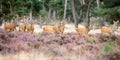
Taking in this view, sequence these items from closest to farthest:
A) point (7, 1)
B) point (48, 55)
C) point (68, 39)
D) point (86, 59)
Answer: point (86, 59), point (48, 55), point (68, 39), point (7, 1)

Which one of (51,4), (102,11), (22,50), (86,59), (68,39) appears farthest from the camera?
(51,4)

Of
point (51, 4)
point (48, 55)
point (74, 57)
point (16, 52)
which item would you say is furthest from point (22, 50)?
point (51, 4)

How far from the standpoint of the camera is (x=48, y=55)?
12305mm

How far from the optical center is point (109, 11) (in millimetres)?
14352

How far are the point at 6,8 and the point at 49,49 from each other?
1008cm

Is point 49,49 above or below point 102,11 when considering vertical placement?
below

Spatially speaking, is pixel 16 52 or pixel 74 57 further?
pixel 16 52

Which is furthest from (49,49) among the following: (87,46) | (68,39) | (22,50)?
(68,39)

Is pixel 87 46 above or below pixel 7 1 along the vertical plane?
below

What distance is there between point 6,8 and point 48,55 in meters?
11.5

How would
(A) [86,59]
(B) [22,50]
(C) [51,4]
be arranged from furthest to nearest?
(C) [51,4], (B) [22,50], (A) [86,59]

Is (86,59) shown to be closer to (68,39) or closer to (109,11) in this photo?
(109,11)

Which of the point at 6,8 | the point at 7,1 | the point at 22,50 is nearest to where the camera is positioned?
the point at 22,50

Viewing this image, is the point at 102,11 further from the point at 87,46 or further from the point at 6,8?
the point at 6,8
